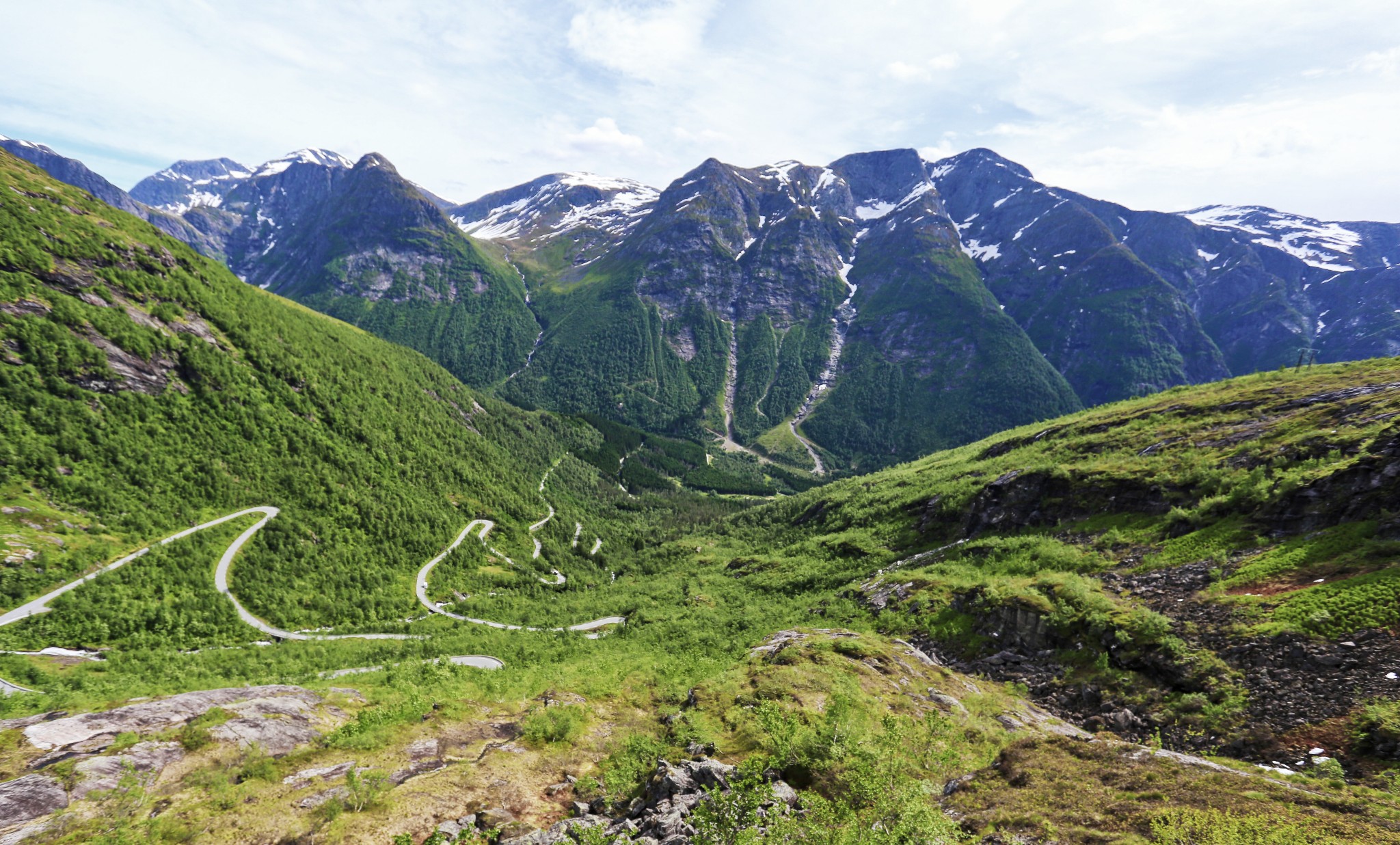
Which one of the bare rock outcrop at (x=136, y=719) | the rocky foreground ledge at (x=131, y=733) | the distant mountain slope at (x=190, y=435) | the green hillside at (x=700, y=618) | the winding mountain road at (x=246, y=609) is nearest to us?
the rocky foreground ledge at (x=131, y=733)

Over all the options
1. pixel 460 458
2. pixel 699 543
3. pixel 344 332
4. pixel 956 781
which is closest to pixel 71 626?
pixel 956 781

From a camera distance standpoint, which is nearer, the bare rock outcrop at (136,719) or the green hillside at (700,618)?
the green hillside at (700,618)

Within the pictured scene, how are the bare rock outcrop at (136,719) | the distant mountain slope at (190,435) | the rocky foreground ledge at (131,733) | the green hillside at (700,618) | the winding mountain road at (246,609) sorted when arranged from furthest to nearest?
the distant mountain slope at (190,435), the winding mountain road at (246,609), the bare rock outcrop at (136,719), the green hillside at (700,618), the rocky foreground ledge at (131,733)

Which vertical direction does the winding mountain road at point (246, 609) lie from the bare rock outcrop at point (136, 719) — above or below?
below

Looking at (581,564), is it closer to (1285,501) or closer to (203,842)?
(203,842)

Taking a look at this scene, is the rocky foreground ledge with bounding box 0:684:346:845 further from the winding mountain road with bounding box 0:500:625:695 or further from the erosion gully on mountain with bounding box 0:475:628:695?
the erosion gully on mountain with bounding box 0:475:628:695

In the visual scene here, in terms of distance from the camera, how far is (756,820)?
43.9 feet

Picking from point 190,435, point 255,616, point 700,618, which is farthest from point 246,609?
point 700,618

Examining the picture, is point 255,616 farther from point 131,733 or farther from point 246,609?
point 131,733

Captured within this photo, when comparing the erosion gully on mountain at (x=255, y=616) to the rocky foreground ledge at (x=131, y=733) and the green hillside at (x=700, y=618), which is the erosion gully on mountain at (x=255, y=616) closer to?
the green hillside at (x=700, y=618)

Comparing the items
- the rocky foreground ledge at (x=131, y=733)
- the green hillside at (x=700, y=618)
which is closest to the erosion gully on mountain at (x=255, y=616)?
the green hillside at (x=700, y=618)

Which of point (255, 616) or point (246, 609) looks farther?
point (246, 609)

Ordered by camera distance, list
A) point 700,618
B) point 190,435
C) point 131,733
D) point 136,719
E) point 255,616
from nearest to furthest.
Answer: point 131,733 < point 136,719 < point 255,616 < point 700,618 < point 190,435

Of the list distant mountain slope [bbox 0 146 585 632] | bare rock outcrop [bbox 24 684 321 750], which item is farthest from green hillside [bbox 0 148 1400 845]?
bare rock outcrop [bbox 24 684 321 750]
